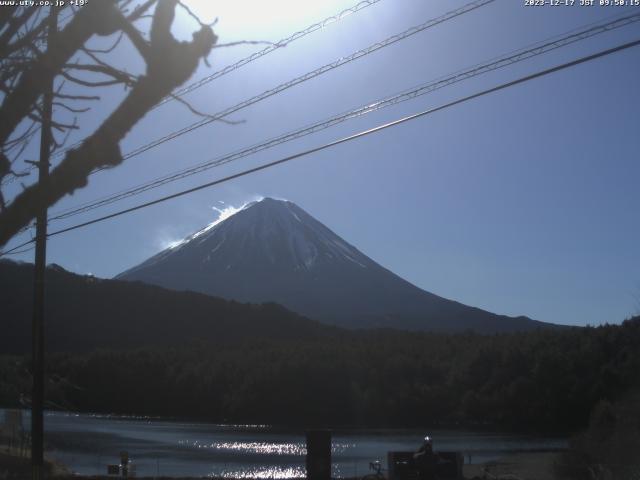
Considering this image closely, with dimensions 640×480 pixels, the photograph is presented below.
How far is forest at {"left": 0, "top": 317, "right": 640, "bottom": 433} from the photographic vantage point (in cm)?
6228

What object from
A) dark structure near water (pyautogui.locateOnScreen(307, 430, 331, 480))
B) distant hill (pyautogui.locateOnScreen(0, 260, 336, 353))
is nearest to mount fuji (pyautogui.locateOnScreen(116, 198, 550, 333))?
distant hill (pyautogui.locateOnScreen(0, 260, 336, 353))

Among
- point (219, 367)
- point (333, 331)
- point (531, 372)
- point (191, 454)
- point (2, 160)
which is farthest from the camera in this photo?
point (333, 331)

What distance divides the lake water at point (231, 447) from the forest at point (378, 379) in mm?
5111

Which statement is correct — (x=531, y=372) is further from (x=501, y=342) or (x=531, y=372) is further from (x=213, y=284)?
(x=213, y=284)

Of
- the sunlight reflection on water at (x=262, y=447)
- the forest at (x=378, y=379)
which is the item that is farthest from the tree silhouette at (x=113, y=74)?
the forest at (x=378, y=379)

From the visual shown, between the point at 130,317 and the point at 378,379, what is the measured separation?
43.3 meters

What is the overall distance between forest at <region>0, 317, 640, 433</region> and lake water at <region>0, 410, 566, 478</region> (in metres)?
5.11

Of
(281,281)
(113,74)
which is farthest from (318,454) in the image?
(281,281)

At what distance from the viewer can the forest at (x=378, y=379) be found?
62.3 m

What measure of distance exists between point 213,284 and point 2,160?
573 feet

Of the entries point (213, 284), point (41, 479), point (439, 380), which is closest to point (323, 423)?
point (439, 380)

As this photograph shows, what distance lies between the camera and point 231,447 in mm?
49438

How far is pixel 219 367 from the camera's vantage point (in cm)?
8138

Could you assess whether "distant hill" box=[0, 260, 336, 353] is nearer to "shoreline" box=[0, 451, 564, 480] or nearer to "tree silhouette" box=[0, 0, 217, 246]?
"shoreline" box=[0, 451, 564, 480]
